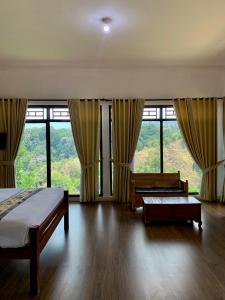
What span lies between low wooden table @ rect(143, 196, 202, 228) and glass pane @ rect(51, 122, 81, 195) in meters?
2.45

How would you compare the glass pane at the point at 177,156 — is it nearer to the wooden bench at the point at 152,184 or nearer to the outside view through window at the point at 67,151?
the outside view through window at the point at 67,151

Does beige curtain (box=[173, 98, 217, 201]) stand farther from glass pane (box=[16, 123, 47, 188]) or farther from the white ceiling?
glass pane (box=[16, 123, 47, 188])

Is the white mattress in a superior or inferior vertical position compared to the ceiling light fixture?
inferior

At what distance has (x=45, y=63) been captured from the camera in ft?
20.9

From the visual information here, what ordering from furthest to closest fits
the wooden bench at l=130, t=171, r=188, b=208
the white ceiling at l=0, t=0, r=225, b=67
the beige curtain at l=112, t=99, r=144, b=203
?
1. the beige curtain at l=112, t=99, r=144, b=203
2. the wooden bench at l=130, t=171, r=188, b=208
3. the white ceiling at l=0, t=0, r=225, b=67

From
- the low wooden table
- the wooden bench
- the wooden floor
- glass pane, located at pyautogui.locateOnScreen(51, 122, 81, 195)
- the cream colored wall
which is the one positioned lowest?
the wooden floor

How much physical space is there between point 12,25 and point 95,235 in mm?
3402

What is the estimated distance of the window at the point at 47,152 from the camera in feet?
22.3

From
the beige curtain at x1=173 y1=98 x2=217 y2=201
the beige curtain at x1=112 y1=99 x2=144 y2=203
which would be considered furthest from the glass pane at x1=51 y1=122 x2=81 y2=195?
the beige curtain at x1=173 y1=98 x2=217 y2=201

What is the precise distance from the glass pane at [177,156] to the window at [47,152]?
2168 millimetres

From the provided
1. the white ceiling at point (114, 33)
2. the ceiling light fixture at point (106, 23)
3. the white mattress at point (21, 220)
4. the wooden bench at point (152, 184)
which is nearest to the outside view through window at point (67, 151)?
the wooden bench at point (152, 184)

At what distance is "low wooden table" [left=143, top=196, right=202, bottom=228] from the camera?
4.78 meters

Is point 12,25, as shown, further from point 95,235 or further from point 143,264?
point 143,264

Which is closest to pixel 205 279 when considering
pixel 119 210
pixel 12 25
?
pixel 119 210
